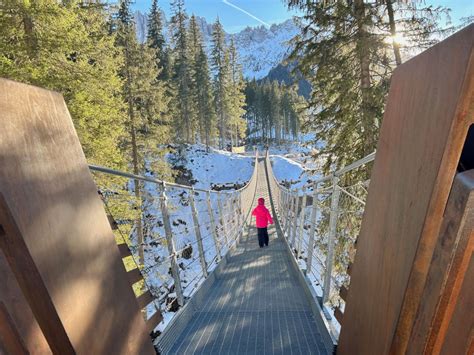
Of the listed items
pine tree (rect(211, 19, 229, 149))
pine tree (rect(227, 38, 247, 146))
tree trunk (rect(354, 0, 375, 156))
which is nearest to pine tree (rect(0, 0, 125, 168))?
tree trunk (rect(354, 0, 375, 156))

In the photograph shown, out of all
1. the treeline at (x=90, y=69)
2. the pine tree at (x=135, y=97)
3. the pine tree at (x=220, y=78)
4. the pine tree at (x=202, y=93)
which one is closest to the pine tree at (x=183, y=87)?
the pine tree at (x=202, y=93)

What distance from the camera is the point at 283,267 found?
6.01 m

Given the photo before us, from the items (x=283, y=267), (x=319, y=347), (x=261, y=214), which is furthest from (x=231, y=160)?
(x=319, y=347)

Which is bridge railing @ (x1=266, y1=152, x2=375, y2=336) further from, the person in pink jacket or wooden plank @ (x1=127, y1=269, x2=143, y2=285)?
wooden plank @ (x1=127, y1=269, x2=143, y2=285)

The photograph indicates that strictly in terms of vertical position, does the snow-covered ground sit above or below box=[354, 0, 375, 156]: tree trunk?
below

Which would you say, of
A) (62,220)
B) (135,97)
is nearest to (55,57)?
(62,220)

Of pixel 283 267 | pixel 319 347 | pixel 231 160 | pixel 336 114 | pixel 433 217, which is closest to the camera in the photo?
pixel 433 217

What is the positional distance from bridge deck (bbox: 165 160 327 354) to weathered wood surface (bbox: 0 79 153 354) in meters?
1.34

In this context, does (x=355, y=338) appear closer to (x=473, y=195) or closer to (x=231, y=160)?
(x=473, y=195)

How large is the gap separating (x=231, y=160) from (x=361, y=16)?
25970mm

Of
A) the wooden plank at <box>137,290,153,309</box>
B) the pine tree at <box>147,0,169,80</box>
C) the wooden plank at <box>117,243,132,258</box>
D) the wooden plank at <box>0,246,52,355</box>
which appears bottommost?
the wooden plank at <box>137,290,153,309</box>

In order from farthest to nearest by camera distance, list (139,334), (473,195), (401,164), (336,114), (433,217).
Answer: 1. (336,114)
2. (139,334)
3. (401,164)
4. (433,217)
5. (473,195)

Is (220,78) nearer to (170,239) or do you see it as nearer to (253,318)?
(170,239)

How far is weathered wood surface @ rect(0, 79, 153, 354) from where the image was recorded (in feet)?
3.56
